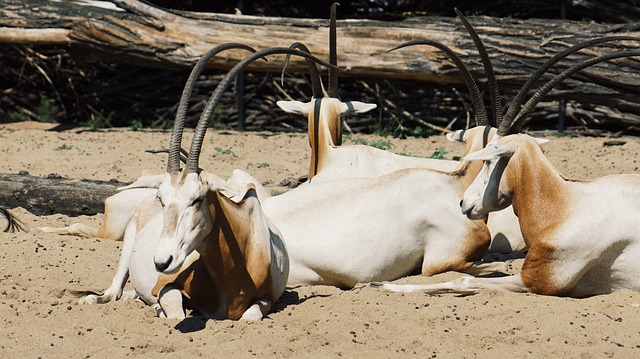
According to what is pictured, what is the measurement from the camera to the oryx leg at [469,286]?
501 centimetres

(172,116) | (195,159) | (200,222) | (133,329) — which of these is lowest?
(172,116)

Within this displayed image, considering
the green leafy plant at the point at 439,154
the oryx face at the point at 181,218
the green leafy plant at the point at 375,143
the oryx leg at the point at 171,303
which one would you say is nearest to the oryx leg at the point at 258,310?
the oryx leg at the point at 171,303

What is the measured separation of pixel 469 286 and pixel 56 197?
12.3 feet

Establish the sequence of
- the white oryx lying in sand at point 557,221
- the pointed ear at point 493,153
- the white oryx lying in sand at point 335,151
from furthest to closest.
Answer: the white oryx lying in sand at point 335,151 < the pointed ear at point 493,153 < the white oryx lying in sand at point 557,221

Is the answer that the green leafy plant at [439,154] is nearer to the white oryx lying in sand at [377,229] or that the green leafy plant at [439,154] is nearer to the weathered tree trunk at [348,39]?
the weathered tree trunk at [348,39]

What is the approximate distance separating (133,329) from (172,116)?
27.3 ft

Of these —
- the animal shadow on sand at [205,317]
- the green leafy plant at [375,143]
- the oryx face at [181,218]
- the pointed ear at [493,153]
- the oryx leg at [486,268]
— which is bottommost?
the green leafy plant at [375,143]

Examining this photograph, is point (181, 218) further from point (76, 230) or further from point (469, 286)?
point (76, 230)

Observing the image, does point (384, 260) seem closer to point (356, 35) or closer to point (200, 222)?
point (200, 222)

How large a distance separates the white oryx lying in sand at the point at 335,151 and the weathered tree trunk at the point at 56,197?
1553 millimetres

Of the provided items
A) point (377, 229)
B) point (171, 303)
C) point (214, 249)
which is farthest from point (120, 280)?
point (377, 229)

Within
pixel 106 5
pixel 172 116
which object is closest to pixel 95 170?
pixel 106 5

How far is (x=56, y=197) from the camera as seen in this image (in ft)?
24.4

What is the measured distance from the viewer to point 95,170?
29.2 ft
